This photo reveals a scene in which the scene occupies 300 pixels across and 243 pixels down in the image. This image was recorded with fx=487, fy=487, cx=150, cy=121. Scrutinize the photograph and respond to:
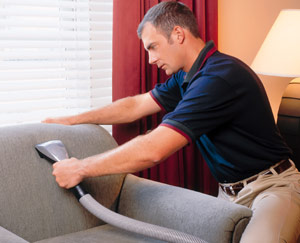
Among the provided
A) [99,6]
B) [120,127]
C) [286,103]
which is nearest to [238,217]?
[120,127]

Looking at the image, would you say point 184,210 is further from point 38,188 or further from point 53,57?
point 53,57

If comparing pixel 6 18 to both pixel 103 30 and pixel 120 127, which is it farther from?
pixel 120 127

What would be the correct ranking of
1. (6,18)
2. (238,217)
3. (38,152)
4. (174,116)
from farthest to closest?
1. (6,18)
2. (38,152)
3. (174,116)
4. (238,217)

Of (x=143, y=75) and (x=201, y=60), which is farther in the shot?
(x=143, y=75)

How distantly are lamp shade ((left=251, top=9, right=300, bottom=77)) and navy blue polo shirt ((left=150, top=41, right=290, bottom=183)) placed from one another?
57 centimetres

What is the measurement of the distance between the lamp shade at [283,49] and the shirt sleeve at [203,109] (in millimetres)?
734

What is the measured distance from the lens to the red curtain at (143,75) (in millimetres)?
2188

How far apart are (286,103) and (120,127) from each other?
84 cm

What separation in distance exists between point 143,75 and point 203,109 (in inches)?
26.3

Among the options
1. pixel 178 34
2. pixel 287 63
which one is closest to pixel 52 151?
pixel 178 34

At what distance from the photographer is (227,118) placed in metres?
1.75

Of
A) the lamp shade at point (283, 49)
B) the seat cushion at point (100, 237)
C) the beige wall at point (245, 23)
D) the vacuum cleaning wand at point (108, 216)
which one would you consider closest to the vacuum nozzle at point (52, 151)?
the vacuum cleaning wand at point (108, 216)

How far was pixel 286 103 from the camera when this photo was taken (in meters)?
2.43

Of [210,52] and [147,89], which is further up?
[210,52]
